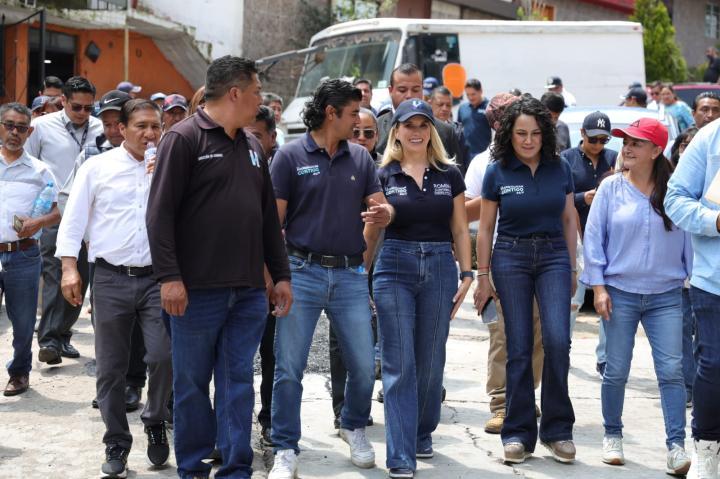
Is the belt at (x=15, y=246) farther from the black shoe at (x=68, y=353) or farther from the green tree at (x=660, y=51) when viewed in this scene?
the green tree at (x=660, y=51)

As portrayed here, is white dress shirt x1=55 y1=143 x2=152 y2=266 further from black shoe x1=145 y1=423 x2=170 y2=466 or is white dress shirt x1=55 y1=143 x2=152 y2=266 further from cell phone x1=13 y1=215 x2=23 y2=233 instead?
cell phone x1=13 y1=215 x2=23 y2=233

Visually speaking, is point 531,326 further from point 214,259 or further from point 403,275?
point 214,259

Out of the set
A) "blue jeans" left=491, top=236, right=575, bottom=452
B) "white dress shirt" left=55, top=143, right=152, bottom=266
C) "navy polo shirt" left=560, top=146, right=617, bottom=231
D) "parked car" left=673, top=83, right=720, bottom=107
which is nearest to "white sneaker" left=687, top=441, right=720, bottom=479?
"blue jeans" left=491, top=236, right=575, bottom=452

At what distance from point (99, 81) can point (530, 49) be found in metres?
9.06

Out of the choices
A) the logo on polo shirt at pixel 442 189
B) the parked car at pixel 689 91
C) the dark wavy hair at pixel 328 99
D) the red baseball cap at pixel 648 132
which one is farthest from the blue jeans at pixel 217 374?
the parked car at pixel 689 91

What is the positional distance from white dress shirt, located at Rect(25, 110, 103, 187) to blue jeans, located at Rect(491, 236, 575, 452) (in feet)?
14.3

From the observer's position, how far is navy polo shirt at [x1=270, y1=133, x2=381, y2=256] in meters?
5.97

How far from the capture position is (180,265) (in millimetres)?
5246

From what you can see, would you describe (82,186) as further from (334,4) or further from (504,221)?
(334,4)

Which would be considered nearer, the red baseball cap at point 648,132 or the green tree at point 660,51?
the red baseball cap at point 648,132

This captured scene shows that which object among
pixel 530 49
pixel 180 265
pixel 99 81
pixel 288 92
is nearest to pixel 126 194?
pixel 180 265

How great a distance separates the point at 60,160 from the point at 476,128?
19.5 feet

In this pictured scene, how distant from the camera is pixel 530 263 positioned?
632cm

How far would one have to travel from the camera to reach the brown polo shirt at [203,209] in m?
5.11
